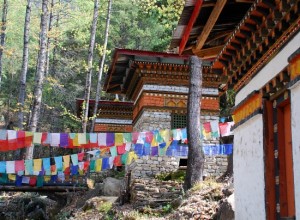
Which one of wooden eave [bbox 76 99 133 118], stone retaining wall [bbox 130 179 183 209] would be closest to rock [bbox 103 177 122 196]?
stone retaining wall [bbox 130 179 183 209]

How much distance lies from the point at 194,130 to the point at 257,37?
290 inches

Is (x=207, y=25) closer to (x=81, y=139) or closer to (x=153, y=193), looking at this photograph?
(x=153, y=193)

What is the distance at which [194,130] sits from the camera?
1400 centimetres

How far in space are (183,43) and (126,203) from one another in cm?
757

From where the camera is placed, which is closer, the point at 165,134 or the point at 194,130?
the point at 194,130

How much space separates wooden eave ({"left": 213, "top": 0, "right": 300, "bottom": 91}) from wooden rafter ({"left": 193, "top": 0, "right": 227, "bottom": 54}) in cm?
39

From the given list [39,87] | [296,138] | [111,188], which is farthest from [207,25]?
[111,188]

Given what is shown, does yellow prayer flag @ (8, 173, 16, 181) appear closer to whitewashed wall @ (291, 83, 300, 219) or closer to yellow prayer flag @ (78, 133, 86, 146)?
yellow prayer flag @ (78, 133, 86, 146)

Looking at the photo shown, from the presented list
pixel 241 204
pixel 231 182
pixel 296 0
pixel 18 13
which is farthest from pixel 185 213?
pixel 18 13

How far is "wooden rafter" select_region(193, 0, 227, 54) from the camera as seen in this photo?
6.79 meters

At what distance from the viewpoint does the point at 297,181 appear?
17.6ft

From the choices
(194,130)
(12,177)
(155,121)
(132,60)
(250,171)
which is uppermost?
(132,60)

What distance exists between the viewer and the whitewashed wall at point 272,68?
19.0 feet

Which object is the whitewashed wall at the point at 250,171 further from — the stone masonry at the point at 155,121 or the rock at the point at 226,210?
the stone masonry at the point at 155,121
